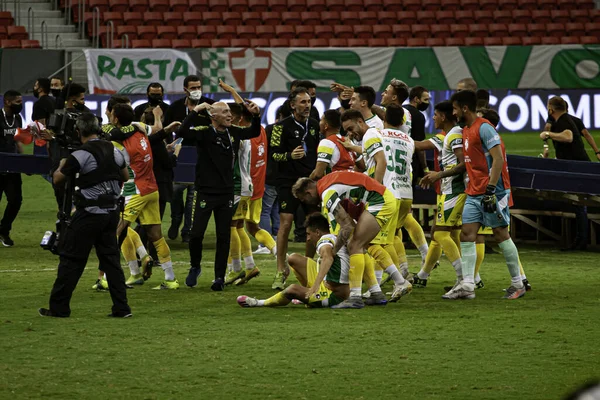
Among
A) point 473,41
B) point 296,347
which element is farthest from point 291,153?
point 473,41

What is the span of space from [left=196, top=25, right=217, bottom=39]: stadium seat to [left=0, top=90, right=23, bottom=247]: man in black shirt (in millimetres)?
13498

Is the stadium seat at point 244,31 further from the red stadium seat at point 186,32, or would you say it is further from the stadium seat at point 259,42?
the red stadium seat at point 186,32

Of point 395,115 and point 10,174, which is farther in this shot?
point 10,174

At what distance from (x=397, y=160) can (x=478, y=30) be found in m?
22.0

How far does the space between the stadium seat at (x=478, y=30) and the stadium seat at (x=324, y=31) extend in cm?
417

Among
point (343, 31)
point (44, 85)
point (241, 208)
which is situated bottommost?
point (241, 208)

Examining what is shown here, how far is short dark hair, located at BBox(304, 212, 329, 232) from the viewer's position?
948 cm

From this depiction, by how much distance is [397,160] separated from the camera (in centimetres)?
1014

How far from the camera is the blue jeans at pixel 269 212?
1479 cm

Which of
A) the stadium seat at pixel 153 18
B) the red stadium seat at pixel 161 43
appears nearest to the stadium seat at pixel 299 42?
the red stadium seat at pixel 161 43

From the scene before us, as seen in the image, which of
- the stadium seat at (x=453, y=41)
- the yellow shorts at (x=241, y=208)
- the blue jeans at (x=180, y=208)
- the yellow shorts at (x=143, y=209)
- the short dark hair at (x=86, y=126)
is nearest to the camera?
the short dark hair at (x=86, y=126)

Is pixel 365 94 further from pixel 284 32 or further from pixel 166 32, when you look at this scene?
pixel 284 32

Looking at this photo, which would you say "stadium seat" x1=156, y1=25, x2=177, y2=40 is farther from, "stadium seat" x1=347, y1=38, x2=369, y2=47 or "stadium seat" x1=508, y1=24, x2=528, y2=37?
"stadium seat" x1=508, y1=24, x2=528, y2=37

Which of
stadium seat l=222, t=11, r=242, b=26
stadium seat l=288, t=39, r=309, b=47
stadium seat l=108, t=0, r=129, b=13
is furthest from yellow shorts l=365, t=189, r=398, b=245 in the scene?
stadium seat l=222, t=11, r=242, b=26
